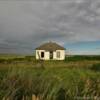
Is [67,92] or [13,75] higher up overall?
[13,75]

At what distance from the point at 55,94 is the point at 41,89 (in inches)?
9.1

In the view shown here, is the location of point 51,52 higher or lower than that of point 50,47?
lower

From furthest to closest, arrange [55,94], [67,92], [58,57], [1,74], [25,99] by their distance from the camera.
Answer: [58,57] → [1,74] → [67,92] → [55,94] → [25,99]

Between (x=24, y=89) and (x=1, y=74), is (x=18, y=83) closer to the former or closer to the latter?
(x=24, y=89)

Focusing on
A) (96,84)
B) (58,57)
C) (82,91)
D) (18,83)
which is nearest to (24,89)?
(18,83)

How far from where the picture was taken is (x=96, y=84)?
3760 mm

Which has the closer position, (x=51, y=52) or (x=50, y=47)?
(x=50, y=47)

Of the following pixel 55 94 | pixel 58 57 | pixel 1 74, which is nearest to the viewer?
Result: pixel 55 94

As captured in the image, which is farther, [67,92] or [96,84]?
[96,84]

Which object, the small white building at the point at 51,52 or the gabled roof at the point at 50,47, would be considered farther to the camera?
the gabled roof at the point at 50,47

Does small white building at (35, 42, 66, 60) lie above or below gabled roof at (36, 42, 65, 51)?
below

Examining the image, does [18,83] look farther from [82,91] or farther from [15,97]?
[82,91]

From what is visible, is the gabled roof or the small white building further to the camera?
the gabled roof

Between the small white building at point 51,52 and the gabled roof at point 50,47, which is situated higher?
the gabled roof at point 50,47
